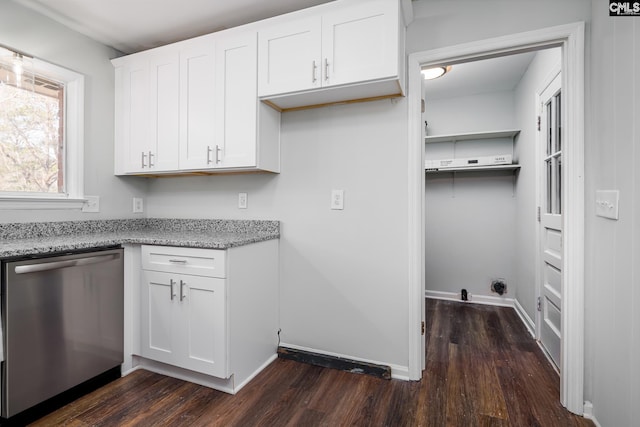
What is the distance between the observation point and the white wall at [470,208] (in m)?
3.56

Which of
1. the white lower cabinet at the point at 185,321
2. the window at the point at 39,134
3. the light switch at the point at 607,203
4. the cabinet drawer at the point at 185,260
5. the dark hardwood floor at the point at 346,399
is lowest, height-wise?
the dark hardwood floor at the point at 346,399

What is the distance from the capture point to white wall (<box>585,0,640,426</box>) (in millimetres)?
1232

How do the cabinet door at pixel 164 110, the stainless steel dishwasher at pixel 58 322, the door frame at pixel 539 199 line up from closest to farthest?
the stainless steel dishwasher at pixel 58 322 → the cabinet door at pixel 164 110 → the door frame at pixel 539 199

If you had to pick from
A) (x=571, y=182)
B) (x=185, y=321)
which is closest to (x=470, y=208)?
(x=571, y=182)

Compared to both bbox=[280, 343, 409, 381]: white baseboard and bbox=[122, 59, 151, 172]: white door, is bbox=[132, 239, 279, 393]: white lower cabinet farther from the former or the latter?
bbox=[122, 59, 151, 172]: white door

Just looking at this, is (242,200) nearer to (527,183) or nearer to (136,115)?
(136,115)

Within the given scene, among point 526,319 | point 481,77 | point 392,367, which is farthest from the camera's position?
point 481,77

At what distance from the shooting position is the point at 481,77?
3199 mm

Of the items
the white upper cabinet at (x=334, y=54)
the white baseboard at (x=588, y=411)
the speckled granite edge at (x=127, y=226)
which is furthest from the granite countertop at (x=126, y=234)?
Result: the white baseboard at (x=588, y=411)

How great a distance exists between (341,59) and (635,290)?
1.72m

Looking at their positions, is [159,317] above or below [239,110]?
below

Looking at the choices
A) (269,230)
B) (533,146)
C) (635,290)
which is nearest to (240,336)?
(269,230)

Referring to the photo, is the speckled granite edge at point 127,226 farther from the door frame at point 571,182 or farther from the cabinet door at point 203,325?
the door frame at point 571,182

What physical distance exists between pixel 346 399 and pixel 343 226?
104 centimetres
